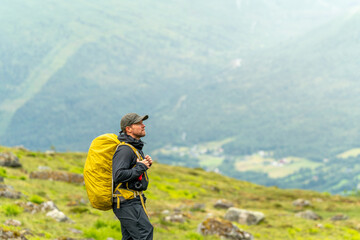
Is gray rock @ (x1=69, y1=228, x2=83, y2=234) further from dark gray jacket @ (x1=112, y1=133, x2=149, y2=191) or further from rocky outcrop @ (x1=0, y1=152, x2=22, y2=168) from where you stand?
rocky outcrop @ (x1=0, y1=152, x2=22, y2=168)

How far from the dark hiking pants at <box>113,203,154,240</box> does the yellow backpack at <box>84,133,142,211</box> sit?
1.08 ft

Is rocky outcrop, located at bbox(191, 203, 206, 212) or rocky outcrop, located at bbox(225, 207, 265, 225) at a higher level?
rocky outcrop, located at bbox(191, 203, 206, 212)

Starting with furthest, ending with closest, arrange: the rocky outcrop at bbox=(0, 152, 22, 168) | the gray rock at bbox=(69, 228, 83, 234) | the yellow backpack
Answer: the rocky outcrop at bbox=(0, 152, 22, 168)
the gray rock at bbox=(69, 228, 83, 234)
the yellow backpack

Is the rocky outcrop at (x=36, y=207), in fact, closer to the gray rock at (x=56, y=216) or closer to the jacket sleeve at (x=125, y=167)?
the gray rock at (x=56, y=216)

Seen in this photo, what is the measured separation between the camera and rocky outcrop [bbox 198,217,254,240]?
2285 cm

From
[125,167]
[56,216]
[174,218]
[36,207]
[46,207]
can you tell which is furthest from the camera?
[174,218]

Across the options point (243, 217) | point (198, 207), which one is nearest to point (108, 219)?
point (243, 217)

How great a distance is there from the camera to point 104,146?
877 centimetres

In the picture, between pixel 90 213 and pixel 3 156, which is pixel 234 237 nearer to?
pixel 90 213

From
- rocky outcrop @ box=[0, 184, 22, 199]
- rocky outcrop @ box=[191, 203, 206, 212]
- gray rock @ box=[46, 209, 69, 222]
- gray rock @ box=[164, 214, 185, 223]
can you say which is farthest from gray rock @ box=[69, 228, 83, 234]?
rocky outcrop @ box=[191, 203, 206, 212]

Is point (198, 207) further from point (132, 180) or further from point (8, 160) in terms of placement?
point (132, 180)

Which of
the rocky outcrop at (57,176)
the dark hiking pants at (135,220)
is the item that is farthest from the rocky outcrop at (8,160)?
the dark hiking pants at (135,220)

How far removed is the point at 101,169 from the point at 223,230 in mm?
16064

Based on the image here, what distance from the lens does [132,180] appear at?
8727mm
